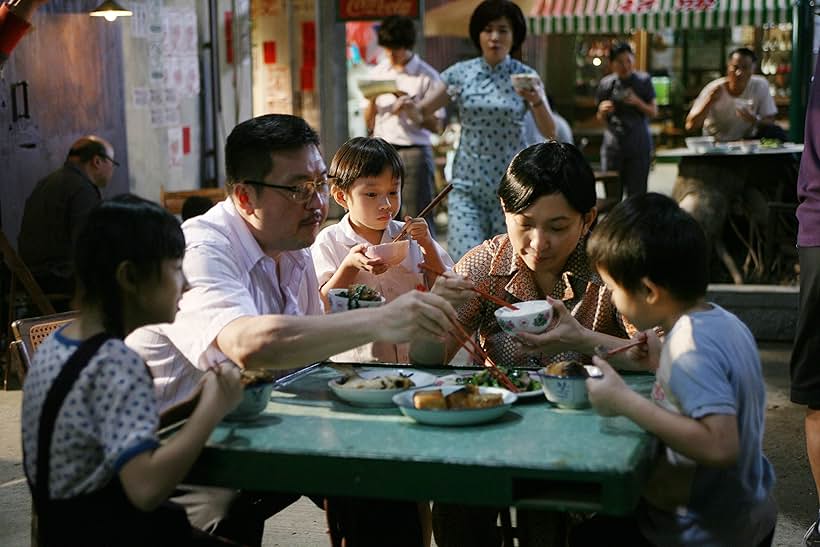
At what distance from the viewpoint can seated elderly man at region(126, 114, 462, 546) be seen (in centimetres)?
302

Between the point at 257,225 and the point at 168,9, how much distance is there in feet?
26.4

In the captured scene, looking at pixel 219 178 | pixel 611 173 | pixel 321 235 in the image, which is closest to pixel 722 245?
pixel 611 173

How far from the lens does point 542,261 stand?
3662mm

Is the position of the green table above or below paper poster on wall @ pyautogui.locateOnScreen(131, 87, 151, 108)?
below

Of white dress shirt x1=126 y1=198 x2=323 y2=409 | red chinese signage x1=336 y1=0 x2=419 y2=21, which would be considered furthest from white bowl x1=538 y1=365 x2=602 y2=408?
red chinese signage x1=336 y1=0 x2=419 y2=21

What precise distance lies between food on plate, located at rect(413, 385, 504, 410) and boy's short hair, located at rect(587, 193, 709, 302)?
0.42m

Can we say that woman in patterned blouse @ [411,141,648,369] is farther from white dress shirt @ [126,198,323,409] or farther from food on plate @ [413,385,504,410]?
food on plate @ [413,385,504,410]

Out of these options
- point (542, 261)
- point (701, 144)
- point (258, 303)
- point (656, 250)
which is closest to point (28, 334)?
point (258, 303)

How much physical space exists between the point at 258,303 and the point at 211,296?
370 millimetres

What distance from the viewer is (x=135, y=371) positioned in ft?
7.89

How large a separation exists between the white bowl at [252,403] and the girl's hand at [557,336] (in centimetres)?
79

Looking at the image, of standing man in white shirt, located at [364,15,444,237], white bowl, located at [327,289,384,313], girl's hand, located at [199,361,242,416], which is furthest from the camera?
standing man in white shirt, located at [364,15,444,237]

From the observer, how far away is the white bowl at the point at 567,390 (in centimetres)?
280

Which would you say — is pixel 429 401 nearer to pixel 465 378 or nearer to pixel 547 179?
pixel 465 378
